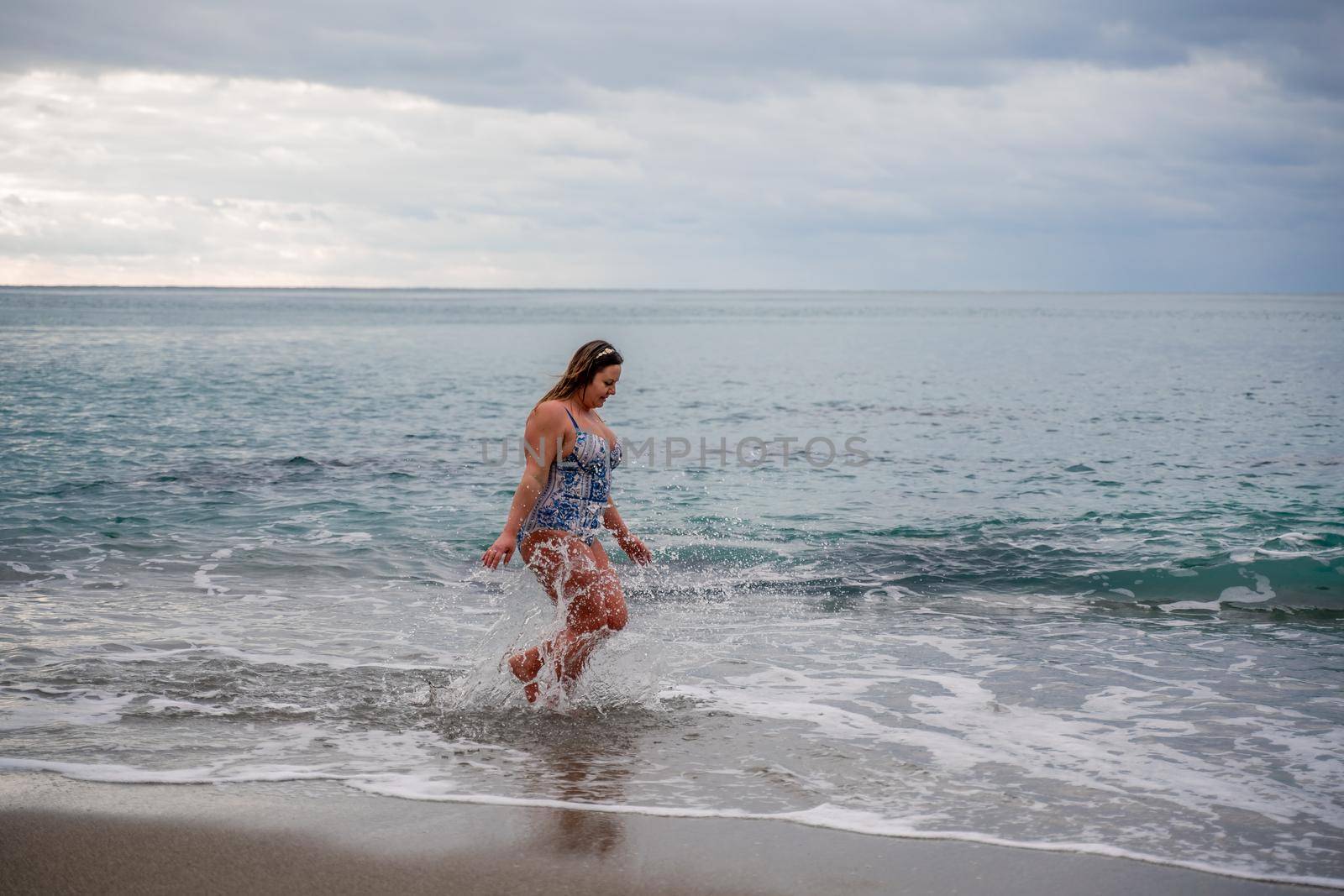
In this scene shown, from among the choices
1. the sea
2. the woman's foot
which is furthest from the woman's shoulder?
the woman's foot

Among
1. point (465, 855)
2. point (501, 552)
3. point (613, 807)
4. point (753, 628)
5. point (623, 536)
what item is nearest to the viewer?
point (465, 855)

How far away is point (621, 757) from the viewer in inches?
225

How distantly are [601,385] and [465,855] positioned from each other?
2.61 meters

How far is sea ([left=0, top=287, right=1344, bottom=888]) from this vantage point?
536 centimetres

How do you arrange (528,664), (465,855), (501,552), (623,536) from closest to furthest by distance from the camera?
(465,855) → (501,552) → (528,664) → (623,536)

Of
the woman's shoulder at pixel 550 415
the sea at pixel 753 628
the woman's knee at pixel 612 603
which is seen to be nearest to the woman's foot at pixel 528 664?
the sea at pixel 753 628

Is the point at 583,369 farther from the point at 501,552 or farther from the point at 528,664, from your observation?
the point at 528,664

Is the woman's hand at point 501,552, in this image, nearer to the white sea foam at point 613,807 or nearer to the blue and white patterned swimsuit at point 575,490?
the blue and white patterned swimsuit at point 575,490

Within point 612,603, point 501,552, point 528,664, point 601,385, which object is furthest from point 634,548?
point 601,385

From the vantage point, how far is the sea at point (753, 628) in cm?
536

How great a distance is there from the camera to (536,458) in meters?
6.12

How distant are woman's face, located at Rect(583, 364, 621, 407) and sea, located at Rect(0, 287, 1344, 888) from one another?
4.21 feet

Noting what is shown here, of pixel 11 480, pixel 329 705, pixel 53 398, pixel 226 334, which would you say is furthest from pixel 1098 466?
pixel 226 334

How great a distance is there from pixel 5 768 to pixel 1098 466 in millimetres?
16391
